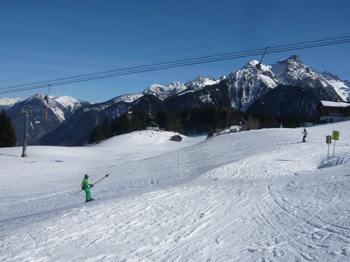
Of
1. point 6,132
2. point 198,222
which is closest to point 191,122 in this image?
point 6,132

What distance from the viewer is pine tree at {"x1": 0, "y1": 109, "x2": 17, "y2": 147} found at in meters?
48.8

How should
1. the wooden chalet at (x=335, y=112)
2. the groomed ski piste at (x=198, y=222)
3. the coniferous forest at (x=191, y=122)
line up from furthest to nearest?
the coniferous forest at (x=191, y=122), the wooden chalet at (x=335, y=112), the groomed ski piste at (x=198, y=222)

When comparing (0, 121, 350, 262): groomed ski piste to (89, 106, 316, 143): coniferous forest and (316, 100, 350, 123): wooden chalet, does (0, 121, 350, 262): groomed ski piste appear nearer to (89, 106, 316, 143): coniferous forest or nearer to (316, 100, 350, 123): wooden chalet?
(316, 100, 350, 123): wooden chalet

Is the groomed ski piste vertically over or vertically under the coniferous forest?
under

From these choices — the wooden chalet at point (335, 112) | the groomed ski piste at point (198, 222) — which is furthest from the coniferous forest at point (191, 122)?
the groomed ski piste at point (198, 222)

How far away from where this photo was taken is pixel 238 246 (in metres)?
6.57

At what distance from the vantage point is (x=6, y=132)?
162 feet

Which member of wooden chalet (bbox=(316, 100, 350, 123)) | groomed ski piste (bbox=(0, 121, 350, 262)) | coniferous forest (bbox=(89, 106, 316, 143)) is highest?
wooden chalet (bbox=(316, 100, 350, 123))

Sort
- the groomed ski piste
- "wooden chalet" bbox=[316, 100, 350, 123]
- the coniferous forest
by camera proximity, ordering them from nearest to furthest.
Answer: the groomed ski piste → "wooden chalet" bbox=[316, 100, 350, 123] → the coniferous forest

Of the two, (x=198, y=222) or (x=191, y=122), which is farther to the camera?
(x=191, y=122)

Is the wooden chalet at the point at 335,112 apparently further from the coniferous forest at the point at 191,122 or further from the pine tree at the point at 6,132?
the pine tree at the point at 6,132

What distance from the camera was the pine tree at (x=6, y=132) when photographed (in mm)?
48812

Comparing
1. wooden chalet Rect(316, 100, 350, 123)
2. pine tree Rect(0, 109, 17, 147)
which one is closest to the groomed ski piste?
pine tree Rect(0, 109, 17, 147)

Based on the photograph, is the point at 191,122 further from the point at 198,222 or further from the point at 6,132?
the point at 198,222
